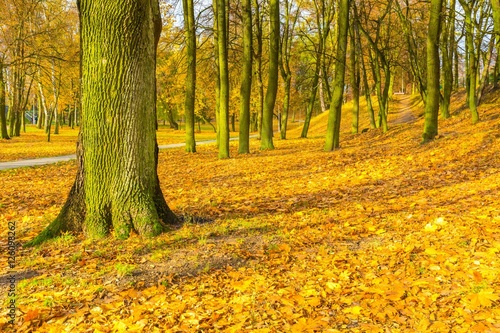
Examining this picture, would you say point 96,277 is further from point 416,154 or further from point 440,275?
point 416,154

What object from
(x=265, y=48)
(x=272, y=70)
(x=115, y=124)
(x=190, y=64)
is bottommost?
(x=115, y=124)

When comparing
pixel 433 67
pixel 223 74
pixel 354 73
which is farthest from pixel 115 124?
pixel 354 73

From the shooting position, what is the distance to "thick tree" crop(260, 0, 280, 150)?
16.0 metres

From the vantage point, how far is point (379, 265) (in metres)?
3.99

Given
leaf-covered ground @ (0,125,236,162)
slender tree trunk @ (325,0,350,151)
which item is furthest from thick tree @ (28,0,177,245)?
leaf-covered ground @ (0,125,236,162)

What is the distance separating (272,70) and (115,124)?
12.5 m

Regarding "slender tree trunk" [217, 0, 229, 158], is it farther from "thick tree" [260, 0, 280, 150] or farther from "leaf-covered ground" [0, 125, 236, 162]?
"leaf-covered ground" [0, 125, 236, 162]

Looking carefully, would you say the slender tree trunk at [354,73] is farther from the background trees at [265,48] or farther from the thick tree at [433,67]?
the thick tree at [433,67]

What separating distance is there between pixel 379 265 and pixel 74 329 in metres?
2.88

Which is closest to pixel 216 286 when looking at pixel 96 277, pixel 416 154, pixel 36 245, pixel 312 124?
pixel 96 277

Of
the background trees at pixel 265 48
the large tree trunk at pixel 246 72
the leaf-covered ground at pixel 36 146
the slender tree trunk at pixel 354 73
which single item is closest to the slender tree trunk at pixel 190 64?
the background trees at pixel 265 48

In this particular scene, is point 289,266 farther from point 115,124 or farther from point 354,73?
point 354,73

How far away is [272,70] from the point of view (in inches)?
654

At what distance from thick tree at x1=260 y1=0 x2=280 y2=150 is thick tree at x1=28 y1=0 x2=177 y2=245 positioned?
1164 centimetres
